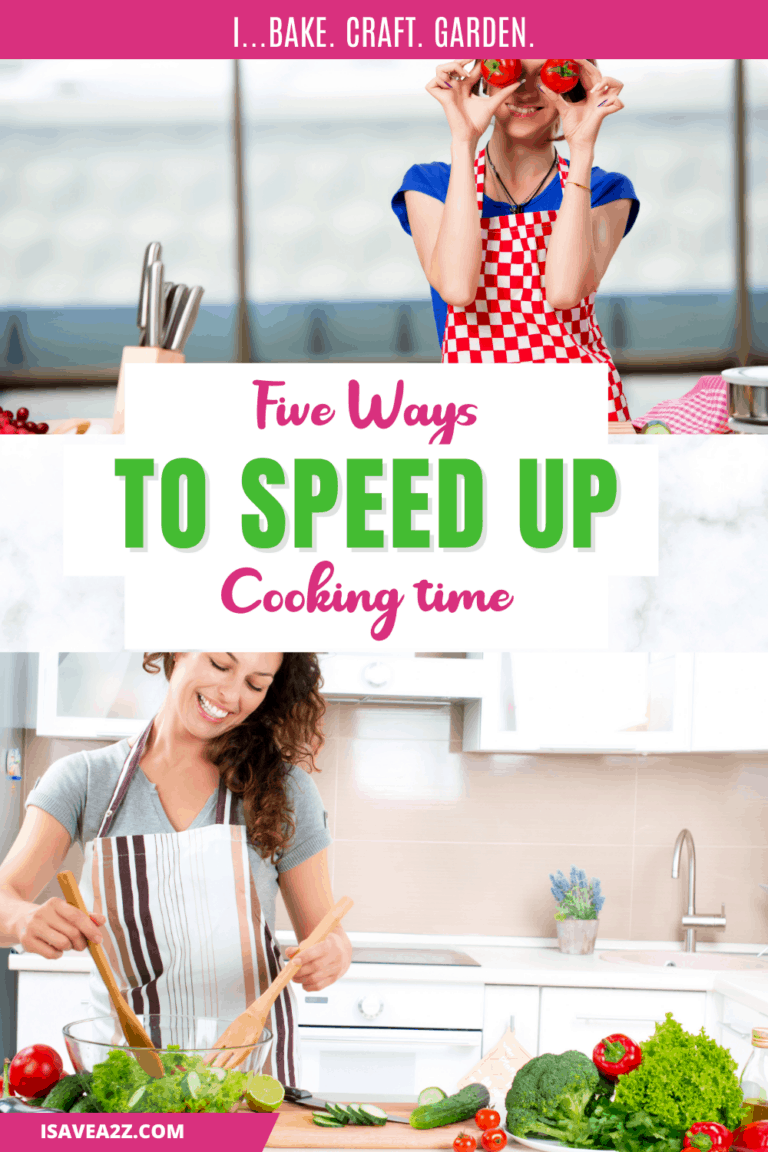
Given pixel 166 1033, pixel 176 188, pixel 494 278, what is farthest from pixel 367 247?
pixel 166 1033

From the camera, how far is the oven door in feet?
3.61

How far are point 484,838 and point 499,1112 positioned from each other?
0.61 meters

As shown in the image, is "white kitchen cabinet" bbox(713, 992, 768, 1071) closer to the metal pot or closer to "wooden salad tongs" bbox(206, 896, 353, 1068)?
"wooden salad tongs" bbox(206, 896, 353, 1068)

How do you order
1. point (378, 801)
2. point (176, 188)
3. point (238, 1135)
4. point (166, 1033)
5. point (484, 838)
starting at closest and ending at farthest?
point (238, 1135) → point (166, 1033) → point (378, 801) → point (484, 838) → point (176, 188)

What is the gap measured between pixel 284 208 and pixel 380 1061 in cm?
153

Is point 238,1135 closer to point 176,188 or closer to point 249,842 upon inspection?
point 249,842

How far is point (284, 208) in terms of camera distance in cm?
212

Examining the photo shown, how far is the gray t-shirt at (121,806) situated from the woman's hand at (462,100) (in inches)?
24.4

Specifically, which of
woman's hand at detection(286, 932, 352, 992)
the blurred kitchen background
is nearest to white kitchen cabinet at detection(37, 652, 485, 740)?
woman's hand at detection(286, 932, 352, 992)

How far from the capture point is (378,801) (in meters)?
1.38

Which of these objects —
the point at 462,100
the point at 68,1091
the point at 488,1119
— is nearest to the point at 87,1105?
the point at 68,1091

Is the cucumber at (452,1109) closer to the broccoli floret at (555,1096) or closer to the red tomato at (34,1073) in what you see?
the broccoli floret at (555,1096)
